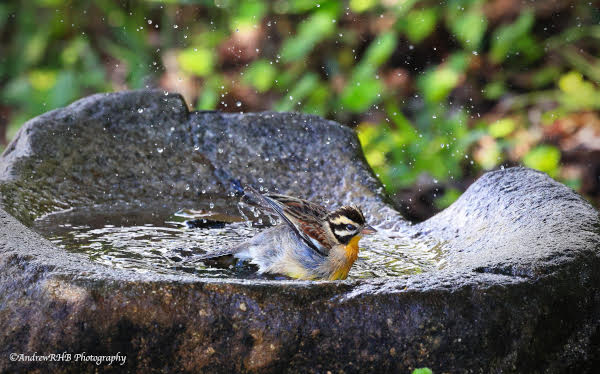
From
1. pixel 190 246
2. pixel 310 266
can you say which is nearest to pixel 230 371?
pixel 310 266

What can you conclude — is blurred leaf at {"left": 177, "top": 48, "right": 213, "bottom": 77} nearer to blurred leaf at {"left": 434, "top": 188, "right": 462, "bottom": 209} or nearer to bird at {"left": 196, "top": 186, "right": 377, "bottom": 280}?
blurred leaf at {"left": 434, "top": 188, "right": 462, "bottom": 209}

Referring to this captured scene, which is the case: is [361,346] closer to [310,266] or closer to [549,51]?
[310,266]

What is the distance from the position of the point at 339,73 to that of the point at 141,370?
649 centimetres

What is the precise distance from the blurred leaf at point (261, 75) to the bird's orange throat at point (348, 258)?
549 centimetres

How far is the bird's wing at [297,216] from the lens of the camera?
3.42 metres

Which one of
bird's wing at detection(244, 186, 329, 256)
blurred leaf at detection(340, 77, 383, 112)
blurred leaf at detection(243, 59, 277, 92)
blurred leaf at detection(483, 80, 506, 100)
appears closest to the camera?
bird's wing at detection(244, 186, 329, 256)

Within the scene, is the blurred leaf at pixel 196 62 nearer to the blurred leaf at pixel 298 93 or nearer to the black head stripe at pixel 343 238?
the blurred leaf at pixel 298 93

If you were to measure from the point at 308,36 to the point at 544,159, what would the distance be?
2.72 metres

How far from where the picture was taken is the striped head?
136 inches

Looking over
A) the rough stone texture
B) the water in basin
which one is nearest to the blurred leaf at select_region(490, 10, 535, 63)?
the water in basin

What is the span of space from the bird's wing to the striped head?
0.24 feet

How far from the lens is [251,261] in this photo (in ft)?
11.9

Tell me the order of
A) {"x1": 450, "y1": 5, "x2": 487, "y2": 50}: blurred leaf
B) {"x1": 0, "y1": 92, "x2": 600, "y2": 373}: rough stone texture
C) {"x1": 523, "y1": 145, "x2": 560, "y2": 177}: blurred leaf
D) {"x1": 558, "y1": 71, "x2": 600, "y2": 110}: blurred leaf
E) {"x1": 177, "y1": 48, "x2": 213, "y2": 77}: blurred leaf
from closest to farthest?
{"x1": 0, "y1": 92, "x2": 600, "y2": 373}: rough stone texture, {"x1": 523, "y1": 145, "x2": 560, "y2": 177}: blurred leaf, {"x1": 558, "y1": 71, "x2": 600, "y2": 110}: blurred leaf, {"x1": 450, "y1": 5, "x2": 487, "y2": 50}: blurred leaf, {"x1": 177, "y1": 48, "x2": 213, "y2": 77}: blurred leaf

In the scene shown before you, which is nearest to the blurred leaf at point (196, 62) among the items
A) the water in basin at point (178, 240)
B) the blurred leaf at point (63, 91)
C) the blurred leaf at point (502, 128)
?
the blurred leaf at point (63, 91)
